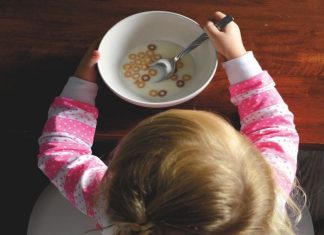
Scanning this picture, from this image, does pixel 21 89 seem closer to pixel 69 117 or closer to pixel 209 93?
pixel 69 117

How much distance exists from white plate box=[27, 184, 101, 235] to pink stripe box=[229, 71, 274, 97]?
40 centimetres

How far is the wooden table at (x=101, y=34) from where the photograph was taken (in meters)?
0.83

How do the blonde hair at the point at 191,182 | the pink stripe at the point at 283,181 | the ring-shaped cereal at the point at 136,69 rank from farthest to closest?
the ring-shaped cereal at the point at 136,69, the pink stripe at the point at 283,181, the blonde hair at the point at 191,182

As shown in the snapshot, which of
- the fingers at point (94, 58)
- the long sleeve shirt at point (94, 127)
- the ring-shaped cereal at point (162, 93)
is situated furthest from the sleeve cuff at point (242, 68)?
the fingers at point (94, 58)

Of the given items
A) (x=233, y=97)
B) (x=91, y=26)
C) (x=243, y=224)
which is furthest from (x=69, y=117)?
(x=243, y=224)

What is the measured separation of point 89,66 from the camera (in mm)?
836

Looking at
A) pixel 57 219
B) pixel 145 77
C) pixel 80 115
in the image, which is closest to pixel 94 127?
pixel 80 115

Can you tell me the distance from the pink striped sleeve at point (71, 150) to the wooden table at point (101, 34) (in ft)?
0.08

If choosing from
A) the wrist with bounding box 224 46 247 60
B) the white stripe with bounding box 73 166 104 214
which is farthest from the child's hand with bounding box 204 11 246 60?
the white stripe with bounding box 73 166 104 214

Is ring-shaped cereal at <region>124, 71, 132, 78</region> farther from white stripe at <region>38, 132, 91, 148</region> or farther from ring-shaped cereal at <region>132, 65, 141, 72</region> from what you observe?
white stripe at <region>38, 132, 91, 148</region>

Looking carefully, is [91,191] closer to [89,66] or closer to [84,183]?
[84,183]

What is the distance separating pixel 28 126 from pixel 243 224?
16.9 inches

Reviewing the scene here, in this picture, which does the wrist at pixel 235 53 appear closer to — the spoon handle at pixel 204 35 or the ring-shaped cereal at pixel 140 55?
the spoon handle at pixel 204 35

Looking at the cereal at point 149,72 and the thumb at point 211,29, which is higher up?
the thumb at point 211,29
